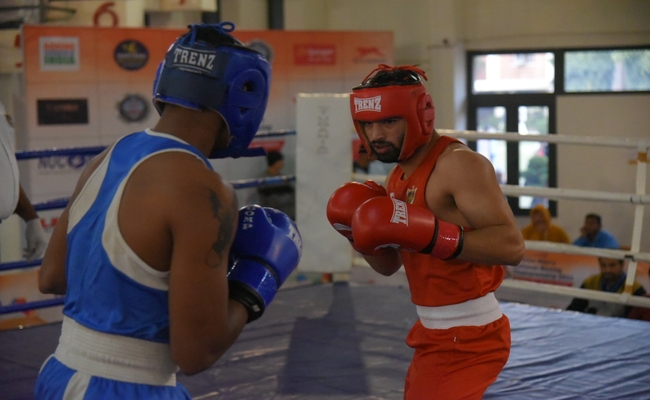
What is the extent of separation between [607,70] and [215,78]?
26.6 ft

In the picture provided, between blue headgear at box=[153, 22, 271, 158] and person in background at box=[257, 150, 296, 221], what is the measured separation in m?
5.30

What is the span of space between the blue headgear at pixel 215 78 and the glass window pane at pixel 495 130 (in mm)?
8081

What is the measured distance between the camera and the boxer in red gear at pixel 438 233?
5.90 feet

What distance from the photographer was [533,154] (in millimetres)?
9203

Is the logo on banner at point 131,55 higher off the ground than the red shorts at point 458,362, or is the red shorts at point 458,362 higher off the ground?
the logo on banner at point 131,55

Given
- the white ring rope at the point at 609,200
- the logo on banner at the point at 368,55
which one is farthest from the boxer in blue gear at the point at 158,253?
the logo on banner at the point at 368,55

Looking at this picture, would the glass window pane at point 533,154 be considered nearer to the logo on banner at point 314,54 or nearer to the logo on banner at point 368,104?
the logo on banner at point 314,54

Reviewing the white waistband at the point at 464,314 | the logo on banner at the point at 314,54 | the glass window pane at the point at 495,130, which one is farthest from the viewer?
the glass window pane at the point at 495,130

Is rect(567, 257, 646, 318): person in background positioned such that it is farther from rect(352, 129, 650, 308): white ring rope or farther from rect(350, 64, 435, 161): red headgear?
rect(350, 64, 435, 161): red headgear

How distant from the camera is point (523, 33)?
28.8 ft

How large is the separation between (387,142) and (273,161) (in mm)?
4912

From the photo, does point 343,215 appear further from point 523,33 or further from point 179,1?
point 523,33

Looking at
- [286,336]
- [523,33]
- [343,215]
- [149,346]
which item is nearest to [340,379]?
[286,336]

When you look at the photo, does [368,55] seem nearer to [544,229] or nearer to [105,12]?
[544,229]
